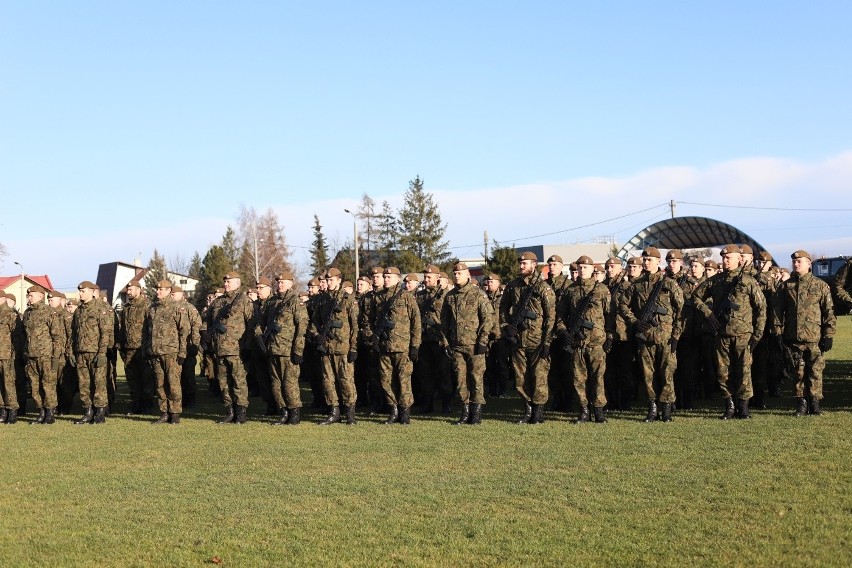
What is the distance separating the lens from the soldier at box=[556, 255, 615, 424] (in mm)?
11609

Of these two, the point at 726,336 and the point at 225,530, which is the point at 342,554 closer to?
the point at 225,530

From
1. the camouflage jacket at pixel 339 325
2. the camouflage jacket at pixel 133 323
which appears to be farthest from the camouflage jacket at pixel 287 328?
the camouflage jacket at pixel 133 323

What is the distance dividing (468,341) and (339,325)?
174cm

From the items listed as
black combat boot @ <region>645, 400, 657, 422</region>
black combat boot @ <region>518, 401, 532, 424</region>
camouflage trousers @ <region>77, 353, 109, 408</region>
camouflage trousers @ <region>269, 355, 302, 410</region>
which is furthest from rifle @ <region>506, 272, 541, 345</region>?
camouflage trousers @ <region>77, 353, 109, 408</region>

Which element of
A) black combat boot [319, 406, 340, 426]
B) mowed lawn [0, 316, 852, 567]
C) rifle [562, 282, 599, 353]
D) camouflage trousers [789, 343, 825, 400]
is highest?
rifle [562, 282, 599, 353]

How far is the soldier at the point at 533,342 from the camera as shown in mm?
11719

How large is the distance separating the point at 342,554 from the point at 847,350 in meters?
18.5

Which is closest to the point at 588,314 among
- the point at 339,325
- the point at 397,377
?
the point at 397,377

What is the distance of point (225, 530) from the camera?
659 centimetres

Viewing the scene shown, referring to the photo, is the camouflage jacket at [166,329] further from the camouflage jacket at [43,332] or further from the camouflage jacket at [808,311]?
the camouflage jacket at [808,311]

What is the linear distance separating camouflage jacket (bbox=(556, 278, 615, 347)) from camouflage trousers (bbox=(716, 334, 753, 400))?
137 cm

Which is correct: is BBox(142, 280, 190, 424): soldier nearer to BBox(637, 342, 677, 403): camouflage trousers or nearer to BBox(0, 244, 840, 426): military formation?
BBox(0, 244, 840, 426): military formation

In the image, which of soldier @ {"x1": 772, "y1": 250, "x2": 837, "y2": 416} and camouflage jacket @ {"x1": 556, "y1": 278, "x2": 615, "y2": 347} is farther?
camouflage jacket @ {"x1": 556, "y1": 278, "x2": 615, "y2": 347}

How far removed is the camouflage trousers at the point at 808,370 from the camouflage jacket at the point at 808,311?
100 mm
